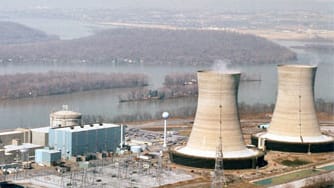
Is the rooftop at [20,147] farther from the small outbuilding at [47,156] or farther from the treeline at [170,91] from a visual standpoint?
the treeline at [170,91]

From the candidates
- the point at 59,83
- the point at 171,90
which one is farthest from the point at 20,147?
the point at 59,83

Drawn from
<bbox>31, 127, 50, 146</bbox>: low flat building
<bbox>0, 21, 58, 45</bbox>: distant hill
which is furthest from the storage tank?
<bbox>0, 21, 58, 45</bbox>: distant hill

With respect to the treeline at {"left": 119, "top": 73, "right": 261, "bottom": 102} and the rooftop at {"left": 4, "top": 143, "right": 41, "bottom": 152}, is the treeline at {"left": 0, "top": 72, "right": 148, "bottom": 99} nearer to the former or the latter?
the treeline at {"left": 119, "top": 73, "right": 261, "bottom": 102}

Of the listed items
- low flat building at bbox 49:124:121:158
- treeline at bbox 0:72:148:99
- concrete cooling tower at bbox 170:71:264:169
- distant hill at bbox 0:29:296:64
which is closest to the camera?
concrete cooling tower at bbox 170:71:264:169

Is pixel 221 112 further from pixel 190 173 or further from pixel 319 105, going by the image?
pixel 319 105

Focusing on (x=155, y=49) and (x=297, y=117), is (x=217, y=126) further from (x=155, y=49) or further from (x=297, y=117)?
(x=155, y=49)

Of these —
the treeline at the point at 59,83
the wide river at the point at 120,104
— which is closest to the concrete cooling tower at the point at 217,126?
the wide river at the point at 120,104
